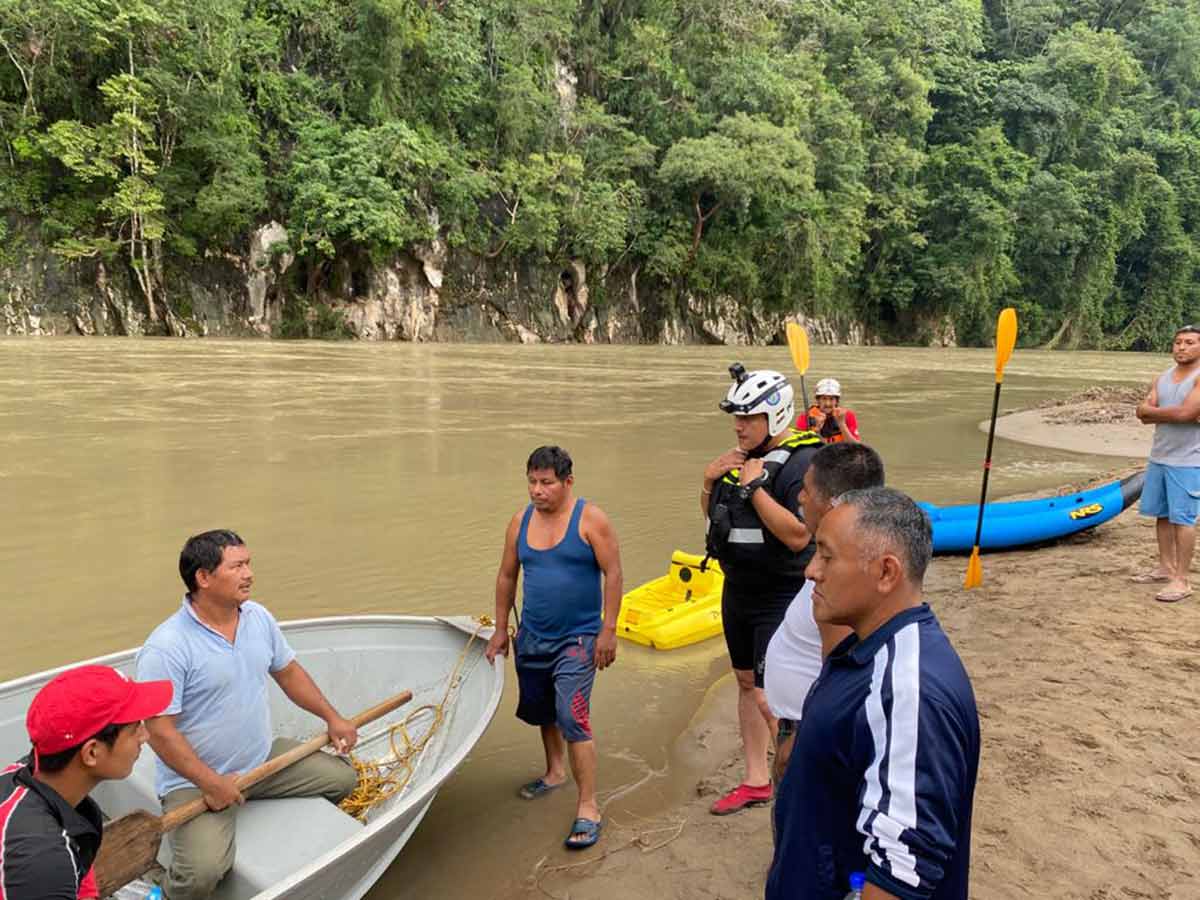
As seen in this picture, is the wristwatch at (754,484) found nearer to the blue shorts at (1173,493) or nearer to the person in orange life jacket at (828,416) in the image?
the blue shorts at (1173,493)

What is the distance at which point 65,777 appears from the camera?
1.89m

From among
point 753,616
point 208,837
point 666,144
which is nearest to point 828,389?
point 753,616

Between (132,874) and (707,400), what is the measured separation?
16216 millimetres

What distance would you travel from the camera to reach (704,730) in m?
4.20

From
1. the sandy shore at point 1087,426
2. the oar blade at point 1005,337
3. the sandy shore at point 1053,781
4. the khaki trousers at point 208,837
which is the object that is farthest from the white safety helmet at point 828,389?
the sandy shore at point 1087,426

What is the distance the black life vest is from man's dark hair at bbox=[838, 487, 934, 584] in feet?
4.33

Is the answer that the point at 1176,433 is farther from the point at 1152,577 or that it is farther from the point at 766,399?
the point at 766,399

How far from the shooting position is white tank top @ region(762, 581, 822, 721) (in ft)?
7.38

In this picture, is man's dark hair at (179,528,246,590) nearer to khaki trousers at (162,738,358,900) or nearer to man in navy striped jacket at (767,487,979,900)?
khaki trousers at (162,738,358,900)

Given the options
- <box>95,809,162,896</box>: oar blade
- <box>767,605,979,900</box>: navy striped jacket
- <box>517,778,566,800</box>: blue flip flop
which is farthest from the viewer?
<box>517,778,566,800</box>: blue flip flop

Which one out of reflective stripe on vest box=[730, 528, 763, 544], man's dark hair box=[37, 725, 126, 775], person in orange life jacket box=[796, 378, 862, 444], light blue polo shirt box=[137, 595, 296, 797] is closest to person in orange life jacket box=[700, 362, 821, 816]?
reflective stripe on vest box=[730, 528, 763, 544]

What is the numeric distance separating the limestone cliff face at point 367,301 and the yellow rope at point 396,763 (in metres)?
29.8

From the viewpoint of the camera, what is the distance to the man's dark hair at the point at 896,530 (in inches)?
59.8

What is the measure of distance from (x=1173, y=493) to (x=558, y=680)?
4070mm
